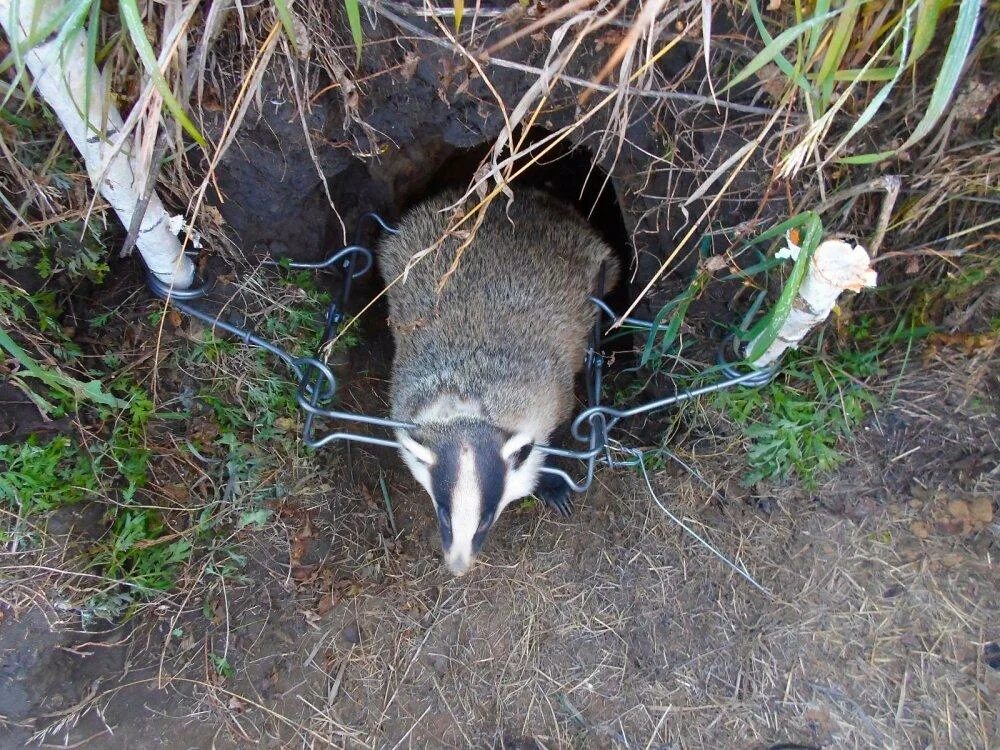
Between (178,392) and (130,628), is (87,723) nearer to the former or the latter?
(130,628)

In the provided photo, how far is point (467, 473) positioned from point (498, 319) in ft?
2.68

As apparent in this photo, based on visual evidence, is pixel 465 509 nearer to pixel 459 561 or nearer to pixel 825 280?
pixel 459 561

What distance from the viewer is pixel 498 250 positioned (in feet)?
10.6

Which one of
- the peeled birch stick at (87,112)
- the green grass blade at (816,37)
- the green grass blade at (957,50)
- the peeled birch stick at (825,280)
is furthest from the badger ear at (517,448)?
the green grass blade at (957,50)

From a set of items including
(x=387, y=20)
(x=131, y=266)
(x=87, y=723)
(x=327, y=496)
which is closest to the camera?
(x=387, y=20)

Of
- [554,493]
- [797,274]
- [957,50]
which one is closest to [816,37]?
[957,50]

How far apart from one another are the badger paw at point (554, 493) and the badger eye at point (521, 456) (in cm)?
48

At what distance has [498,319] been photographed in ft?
10.3

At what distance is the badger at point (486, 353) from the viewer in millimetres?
2723

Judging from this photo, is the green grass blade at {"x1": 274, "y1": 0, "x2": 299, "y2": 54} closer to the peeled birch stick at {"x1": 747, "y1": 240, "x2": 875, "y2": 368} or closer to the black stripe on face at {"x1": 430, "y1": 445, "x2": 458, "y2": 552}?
the black stripe on face at {"x1": 430, "y1": 445, "x2": 458, "y2": 552}

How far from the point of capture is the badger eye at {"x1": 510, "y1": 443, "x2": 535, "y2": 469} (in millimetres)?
2855

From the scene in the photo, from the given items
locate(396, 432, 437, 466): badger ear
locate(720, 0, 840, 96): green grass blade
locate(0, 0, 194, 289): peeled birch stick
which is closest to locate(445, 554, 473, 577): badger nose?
locate(396, 432, 437, 466): badger ear

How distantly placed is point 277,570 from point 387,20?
222 centimetres

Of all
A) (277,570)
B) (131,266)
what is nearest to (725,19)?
(131,266)
